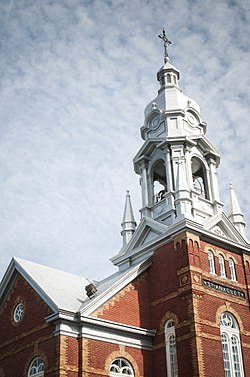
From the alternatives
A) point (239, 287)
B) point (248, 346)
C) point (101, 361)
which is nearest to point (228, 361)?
point (248, 346)

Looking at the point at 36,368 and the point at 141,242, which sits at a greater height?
the point at 141,242

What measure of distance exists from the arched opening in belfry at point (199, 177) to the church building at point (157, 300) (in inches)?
5.3

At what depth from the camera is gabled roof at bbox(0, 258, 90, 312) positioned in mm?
27391

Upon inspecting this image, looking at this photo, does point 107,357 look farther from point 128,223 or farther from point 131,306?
point 128,223

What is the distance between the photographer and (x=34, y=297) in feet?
93.9

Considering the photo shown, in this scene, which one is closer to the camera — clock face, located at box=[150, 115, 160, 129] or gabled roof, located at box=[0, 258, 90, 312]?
gabled roof, located at box=[0, 258, 90, 312]

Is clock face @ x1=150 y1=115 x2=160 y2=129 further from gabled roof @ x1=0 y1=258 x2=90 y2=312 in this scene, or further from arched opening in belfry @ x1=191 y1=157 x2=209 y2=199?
gabled roof @ x1=0 y1=258 x2=90 y2=312

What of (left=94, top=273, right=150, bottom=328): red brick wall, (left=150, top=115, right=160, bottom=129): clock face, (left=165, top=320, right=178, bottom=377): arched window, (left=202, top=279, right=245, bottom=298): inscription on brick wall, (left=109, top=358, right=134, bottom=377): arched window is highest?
(left=150, top=115, right=160, bottom=129): clock face

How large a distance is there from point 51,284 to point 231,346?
31.1 feet

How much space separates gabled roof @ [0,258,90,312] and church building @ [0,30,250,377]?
8 centimetres

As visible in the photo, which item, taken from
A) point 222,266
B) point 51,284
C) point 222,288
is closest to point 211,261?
point 222,266

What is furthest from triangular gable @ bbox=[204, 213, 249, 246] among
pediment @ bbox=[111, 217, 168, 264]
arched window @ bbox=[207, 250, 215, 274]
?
pediment @ bbox=[111, 217, 168, 264]

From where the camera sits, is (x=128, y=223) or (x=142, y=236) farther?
(x=128, y=223)

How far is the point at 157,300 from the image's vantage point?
2900 centimetres
